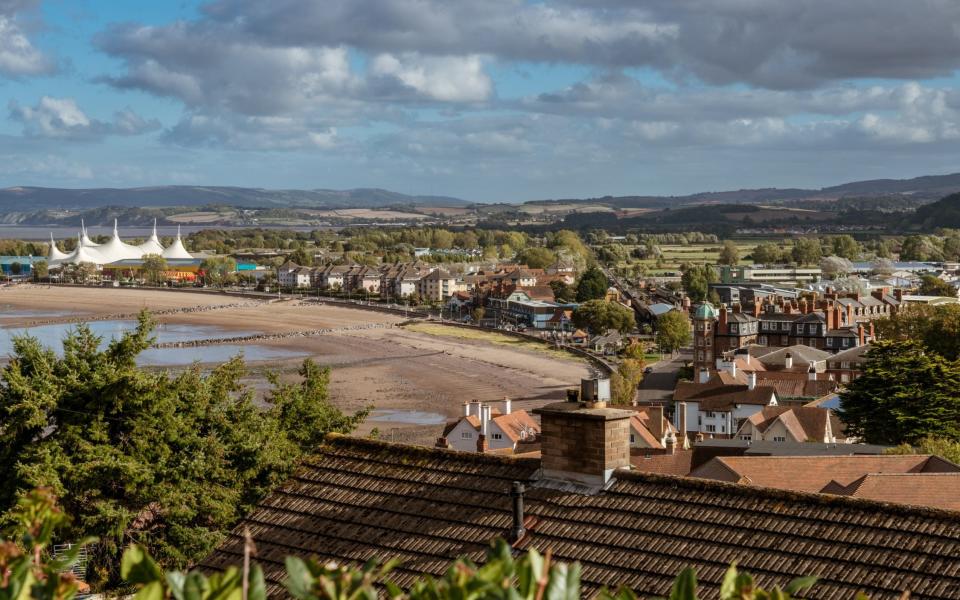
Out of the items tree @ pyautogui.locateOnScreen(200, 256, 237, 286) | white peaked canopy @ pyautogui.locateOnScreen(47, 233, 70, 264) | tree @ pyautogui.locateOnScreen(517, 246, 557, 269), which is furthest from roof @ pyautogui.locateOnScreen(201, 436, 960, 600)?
white peaked canopy @ pyautogui.locateOnScreen(47, 233, 70, 264)

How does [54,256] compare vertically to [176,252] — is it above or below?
above

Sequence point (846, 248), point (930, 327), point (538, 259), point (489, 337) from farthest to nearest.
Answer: point (846, 248)
point (538, 259)
point (489, 337)
point (930, 327)

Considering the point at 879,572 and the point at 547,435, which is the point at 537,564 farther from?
the point at 547,435

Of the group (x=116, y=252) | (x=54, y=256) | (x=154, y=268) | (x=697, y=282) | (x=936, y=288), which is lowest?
(x=154, y=268)

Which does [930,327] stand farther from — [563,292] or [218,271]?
[218,271]

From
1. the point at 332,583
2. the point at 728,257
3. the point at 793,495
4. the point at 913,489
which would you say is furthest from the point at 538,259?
the point at 332,583

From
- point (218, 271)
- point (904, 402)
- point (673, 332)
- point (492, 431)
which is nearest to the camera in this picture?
point (492, 431)

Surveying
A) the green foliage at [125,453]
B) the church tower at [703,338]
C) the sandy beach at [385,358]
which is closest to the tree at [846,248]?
the sandy beach at [385,358]
